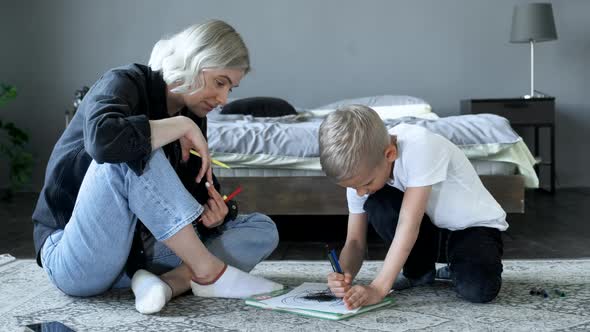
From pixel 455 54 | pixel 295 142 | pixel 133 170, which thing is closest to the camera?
pixel 133 170

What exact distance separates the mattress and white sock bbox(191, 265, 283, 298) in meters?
1.15

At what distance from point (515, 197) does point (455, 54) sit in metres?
2.44

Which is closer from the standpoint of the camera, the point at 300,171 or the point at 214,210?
the point at 214,210

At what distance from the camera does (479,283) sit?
1.70 m

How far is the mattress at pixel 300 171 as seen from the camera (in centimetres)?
285

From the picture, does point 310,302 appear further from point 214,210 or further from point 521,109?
point 521,109

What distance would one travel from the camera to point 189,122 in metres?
1.63

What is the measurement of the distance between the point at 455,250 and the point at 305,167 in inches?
46.4

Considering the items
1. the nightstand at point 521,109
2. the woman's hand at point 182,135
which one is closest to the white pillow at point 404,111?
the nightstand at point 521,109

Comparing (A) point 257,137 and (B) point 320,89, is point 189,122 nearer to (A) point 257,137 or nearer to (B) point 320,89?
(A) point 257,137

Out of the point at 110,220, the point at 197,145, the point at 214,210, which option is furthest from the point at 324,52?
the point at 110,220

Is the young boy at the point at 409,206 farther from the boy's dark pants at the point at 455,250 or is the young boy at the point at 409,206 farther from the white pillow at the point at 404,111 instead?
the white pillow at the point at 404,111

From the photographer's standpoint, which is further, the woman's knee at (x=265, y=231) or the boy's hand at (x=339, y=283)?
the woman's knee at (x=265, y=231)

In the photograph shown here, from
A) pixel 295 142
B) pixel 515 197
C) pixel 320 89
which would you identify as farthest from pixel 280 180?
pixel 320 89
